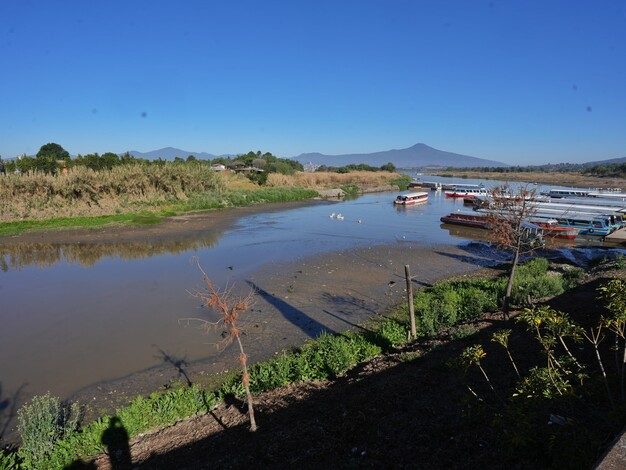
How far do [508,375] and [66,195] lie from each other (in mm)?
37363

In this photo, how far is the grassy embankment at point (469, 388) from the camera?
11.4 ft

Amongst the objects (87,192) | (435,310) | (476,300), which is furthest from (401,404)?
(87,192)

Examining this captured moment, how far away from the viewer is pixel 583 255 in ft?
74.4

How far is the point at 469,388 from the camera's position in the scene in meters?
4.22

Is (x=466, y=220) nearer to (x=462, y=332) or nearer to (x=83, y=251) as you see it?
(x=462, y=332)

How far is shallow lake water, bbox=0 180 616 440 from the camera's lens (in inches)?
392

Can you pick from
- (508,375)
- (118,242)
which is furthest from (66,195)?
(508,375)

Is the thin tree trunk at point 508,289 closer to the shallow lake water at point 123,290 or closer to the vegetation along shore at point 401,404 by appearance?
the vegetation along shore at point 401,404

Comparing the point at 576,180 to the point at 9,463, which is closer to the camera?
the point at 9,463

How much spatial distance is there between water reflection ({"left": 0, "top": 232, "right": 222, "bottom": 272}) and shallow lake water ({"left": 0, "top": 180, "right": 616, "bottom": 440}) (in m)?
0.06

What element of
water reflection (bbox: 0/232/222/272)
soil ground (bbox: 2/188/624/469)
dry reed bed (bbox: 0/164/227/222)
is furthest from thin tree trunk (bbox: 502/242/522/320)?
dry reed bed (bbox: 0/164/227/222)

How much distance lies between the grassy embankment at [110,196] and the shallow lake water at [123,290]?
7.48 meters

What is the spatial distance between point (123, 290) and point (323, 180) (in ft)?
184

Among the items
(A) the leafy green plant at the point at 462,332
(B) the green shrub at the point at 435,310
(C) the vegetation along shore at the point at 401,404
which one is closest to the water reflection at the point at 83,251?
(C) the vegetation along shore at the point at 401,404
